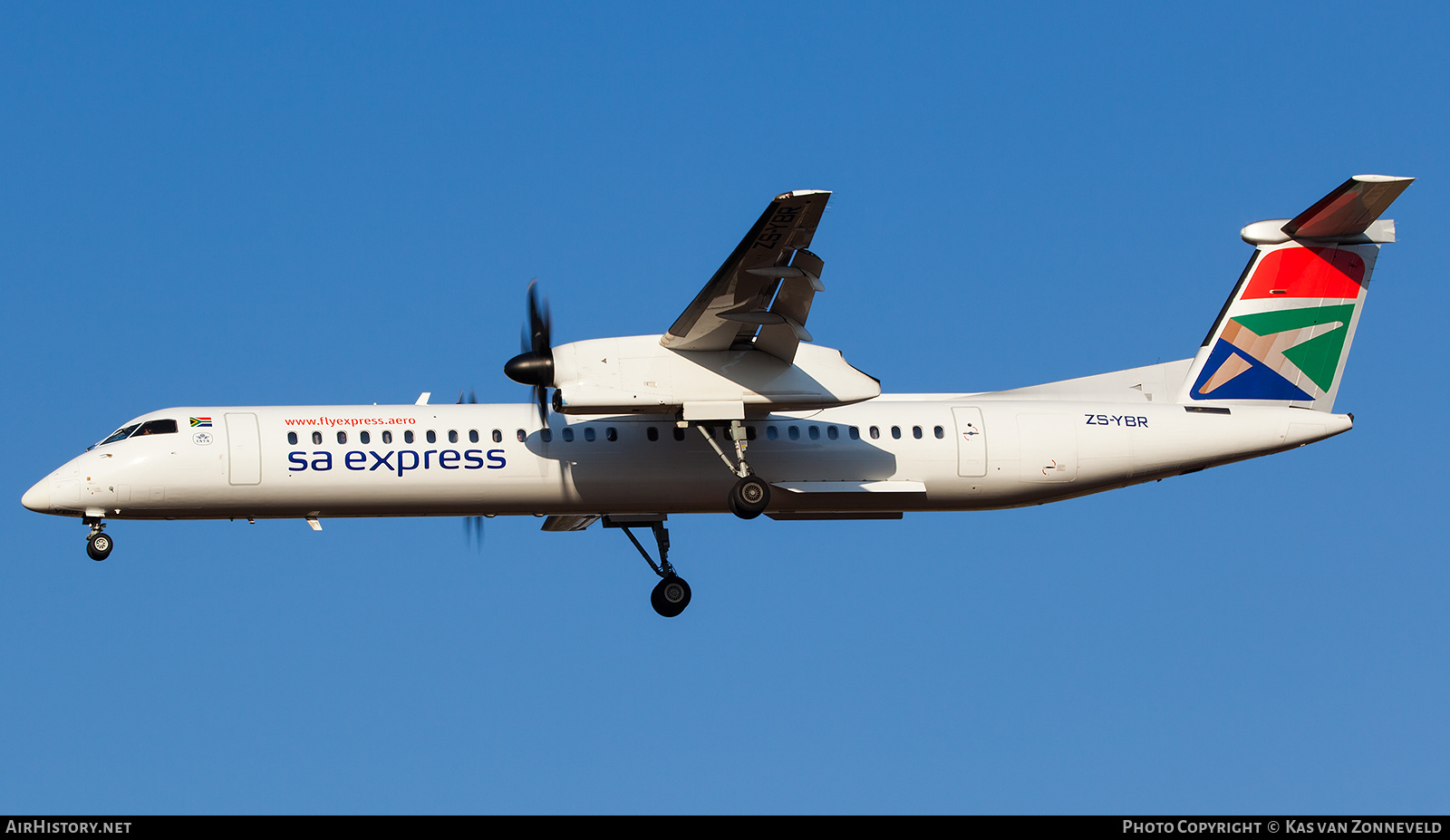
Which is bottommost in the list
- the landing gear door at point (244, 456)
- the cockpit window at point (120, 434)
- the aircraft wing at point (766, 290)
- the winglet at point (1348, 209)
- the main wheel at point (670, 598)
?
the main wheel at point (670, 598)

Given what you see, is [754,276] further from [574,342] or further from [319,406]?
[319,406]

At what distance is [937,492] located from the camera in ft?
75.1

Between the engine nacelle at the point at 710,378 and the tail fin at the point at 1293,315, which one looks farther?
the tail fin at the point at 1293,315

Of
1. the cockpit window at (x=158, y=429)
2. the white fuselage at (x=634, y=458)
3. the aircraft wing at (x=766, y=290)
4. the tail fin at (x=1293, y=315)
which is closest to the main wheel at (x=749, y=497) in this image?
the white fuselage at (x=634, y=458)

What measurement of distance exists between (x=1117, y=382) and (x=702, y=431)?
7.25 metres

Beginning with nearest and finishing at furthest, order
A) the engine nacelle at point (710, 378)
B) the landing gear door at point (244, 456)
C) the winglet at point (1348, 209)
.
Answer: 1. the engine nacelle at point (710, 378)
2. the landing gear door at point (244, 456)
3. the winglet at point (1348, 209)

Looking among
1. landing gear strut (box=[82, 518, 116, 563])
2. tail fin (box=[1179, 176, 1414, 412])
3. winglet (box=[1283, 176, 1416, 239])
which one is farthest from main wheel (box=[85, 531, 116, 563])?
winglet (box=[1283, 176, 1416, 239])

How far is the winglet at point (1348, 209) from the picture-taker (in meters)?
22.3

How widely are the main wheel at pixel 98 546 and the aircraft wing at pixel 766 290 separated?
840 centimetres

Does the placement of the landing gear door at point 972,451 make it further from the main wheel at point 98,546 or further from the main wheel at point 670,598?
the main wheel at point 98,546

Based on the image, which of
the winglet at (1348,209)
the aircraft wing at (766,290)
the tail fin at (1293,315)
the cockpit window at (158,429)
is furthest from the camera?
the tail fin at (1293,315)

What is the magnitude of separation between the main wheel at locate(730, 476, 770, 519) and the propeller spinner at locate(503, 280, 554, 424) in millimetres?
3069
